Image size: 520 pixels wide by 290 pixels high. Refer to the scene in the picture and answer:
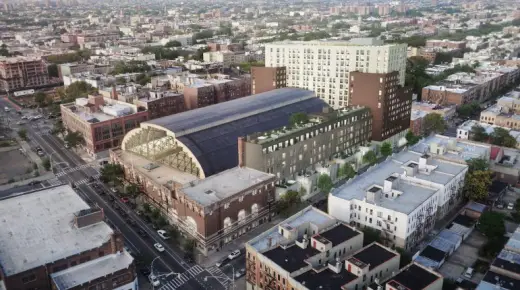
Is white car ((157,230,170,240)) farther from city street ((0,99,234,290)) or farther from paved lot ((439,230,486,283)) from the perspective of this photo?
paved lot ((439,230,486,283))

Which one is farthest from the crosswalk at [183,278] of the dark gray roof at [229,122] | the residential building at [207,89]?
the residential building at [207,89]

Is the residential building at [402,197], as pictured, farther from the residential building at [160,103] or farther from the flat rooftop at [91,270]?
the residential building at [160,103]

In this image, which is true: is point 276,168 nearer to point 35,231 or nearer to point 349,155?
point 349,155

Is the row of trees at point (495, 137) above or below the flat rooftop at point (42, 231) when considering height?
below

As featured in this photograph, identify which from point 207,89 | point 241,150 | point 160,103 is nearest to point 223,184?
point 241,150

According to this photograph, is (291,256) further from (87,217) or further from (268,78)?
(268,78)
